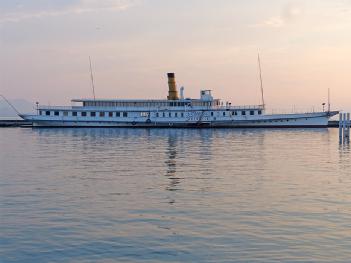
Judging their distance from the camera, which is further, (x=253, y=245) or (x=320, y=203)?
(x=320, y=203)

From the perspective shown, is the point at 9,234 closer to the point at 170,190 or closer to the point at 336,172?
the point at 170,190

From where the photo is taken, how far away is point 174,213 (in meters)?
15.9

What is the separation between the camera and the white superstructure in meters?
88.1

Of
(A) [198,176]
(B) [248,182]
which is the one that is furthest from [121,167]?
(B) [248,182]

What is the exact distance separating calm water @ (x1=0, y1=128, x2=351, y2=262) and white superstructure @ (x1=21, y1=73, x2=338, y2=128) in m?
59.0

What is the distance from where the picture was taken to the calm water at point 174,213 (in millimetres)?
11821

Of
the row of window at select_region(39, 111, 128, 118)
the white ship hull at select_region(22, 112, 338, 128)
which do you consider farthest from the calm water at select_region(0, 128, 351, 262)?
the row of window at select_region(39, 111, 128, 118)

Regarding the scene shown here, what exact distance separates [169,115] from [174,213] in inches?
2943

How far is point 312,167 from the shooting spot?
28.9 m

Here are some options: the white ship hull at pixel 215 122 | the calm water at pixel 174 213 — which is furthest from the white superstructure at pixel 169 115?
the calm water at pixel 174 213

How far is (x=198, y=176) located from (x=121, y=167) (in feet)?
19.0

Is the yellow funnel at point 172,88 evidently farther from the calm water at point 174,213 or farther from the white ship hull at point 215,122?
the calm water at point 174,213

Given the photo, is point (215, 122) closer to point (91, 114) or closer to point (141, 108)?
point (141, 108)

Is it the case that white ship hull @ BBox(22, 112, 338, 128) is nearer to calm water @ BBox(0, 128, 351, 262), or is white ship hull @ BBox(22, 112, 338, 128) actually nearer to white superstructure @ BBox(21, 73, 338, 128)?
white superstructure @ BBox(21, 73, 338, 128)
